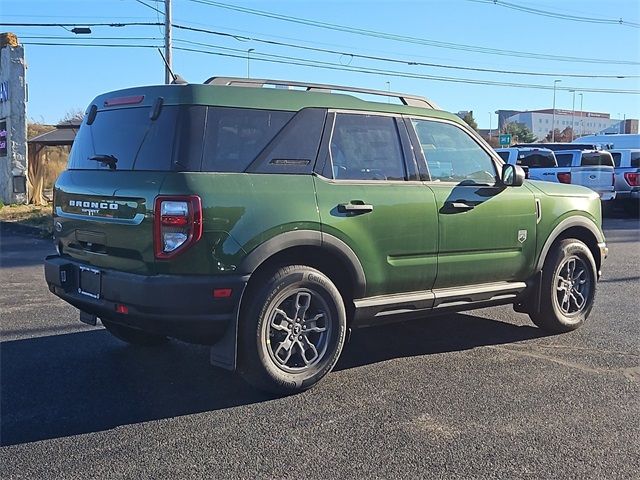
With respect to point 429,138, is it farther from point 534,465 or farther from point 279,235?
point 534,465

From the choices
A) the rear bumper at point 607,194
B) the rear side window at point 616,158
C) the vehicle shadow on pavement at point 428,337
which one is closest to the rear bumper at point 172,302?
the vehicle shadow on pavement at point 428,337

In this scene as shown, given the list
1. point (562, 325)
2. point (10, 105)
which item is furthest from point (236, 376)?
point (10, 105)

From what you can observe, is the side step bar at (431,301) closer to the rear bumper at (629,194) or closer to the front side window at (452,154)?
the front side window at (452,154)

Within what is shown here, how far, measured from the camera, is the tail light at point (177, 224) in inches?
166

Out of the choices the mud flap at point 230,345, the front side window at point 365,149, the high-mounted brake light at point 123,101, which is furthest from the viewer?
the front side window at point 365,149

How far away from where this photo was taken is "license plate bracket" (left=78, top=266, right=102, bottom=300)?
15.1 feet

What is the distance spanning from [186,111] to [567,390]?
3202mm

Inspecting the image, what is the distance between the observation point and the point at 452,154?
19.1ft

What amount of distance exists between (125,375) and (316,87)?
2.54 metres

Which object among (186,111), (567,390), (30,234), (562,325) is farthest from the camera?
(30,234)

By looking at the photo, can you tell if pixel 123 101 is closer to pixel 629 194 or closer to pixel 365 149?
pixel 365 149

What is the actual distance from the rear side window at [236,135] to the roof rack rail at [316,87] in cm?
29

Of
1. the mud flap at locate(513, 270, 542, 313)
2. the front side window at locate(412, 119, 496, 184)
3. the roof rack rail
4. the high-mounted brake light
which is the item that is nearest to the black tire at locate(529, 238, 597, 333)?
the mud flap at locate(513, 270, 542, 313)

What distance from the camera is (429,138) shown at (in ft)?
18.6
